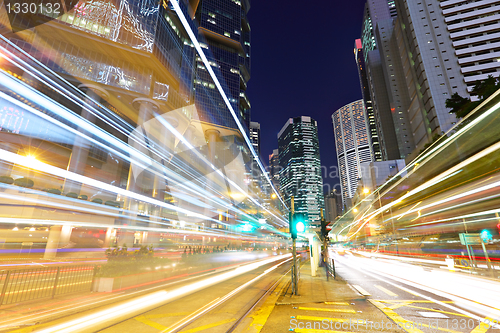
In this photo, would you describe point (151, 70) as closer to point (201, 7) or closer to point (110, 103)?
point (110, 103)

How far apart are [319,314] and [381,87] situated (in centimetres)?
14928

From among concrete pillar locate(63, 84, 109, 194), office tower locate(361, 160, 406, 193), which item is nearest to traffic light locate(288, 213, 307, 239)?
concrete pillar locate(63, 84, 109, 194)

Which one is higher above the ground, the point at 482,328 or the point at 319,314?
the point at 482,328

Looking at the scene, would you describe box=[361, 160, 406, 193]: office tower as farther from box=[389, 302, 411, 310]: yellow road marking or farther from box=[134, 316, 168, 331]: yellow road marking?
box=[134, 316, 168, 331]: yellow road marking

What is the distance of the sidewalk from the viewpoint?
5816mm

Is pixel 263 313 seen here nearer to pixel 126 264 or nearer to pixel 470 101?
pixel 126 264

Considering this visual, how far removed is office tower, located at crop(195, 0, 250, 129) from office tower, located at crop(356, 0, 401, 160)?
71.2 metres

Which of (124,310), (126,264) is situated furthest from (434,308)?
(126,264)

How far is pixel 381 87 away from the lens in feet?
425

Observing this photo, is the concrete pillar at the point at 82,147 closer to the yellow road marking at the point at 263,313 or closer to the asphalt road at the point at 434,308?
the yellow road marking at the point at 263,313

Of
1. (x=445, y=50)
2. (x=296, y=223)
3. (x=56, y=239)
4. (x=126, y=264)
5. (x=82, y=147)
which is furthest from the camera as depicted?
(x=445, y=50)

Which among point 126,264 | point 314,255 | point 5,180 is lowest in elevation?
point 126,264

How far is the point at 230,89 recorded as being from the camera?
82500mm

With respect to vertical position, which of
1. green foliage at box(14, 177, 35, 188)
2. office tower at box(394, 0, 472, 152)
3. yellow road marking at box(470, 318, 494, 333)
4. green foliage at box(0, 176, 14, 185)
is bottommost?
yellow road marking at box(470, 318, 494, 333)
